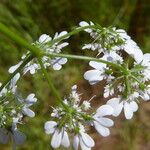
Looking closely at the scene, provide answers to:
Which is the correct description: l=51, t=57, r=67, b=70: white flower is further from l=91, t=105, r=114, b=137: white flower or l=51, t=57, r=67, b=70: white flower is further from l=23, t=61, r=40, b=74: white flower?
l=91, t=105, r=114, b=137: white flower

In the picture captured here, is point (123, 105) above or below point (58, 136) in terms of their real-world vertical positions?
above

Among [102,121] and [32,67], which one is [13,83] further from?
[102,121]

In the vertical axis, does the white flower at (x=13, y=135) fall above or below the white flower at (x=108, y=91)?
below

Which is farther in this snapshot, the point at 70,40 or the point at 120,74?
the point at 70,40

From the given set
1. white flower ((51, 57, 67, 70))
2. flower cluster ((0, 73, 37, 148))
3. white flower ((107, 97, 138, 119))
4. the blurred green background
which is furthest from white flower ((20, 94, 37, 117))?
the blurred green background

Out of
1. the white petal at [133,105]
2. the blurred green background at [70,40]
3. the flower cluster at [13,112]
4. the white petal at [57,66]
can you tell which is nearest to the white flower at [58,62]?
the white petal at [57,66]

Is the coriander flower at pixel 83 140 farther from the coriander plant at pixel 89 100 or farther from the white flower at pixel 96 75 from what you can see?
the white flower at pixel 96 75

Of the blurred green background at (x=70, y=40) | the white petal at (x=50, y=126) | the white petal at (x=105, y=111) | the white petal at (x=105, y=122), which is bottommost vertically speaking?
the white petal at (x=50, y=126)

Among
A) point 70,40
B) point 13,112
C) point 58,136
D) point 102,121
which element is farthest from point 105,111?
point 70,40
